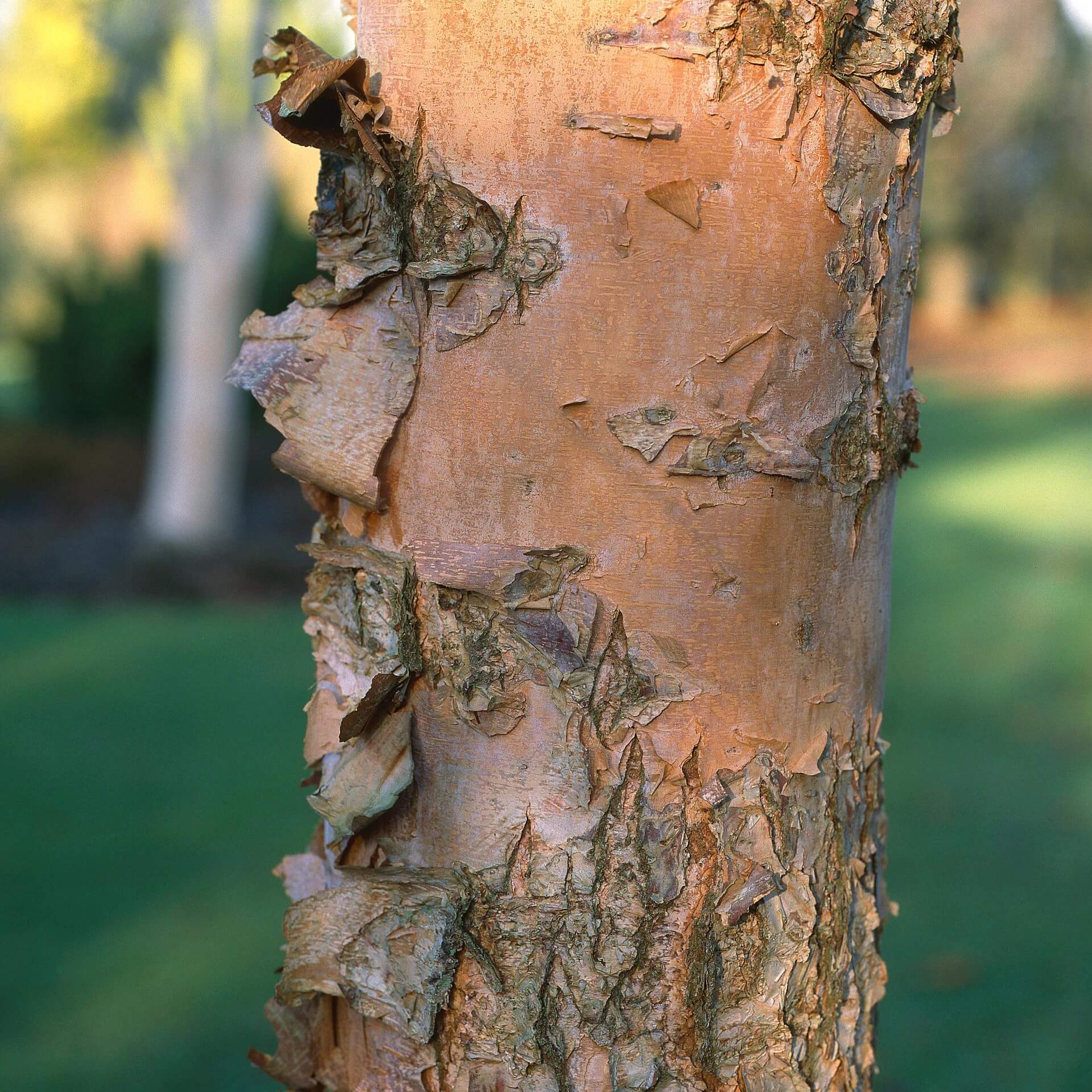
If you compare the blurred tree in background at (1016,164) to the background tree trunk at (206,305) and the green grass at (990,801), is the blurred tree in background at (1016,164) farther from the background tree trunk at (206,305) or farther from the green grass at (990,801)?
the background tree trunk at (206,305)

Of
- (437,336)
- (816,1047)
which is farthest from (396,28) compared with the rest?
(816,1047)

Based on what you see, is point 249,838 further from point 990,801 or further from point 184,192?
point 184,192

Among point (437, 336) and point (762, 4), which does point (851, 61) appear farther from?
point (437, 336)

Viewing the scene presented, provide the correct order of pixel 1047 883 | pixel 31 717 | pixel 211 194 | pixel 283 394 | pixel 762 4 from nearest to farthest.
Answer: pixel 762 4 < pixel 283 394 < pixel 1047 883 < pixel 31 717 < pixel 211 194

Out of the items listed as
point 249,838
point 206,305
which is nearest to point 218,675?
point 249,838

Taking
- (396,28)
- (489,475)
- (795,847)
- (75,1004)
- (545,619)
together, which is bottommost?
(75,1004)

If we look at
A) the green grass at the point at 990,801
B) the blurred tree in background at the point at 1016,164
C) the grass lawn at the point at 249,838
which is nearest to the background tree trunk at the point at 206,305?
the grass lawn at the point at 249,838

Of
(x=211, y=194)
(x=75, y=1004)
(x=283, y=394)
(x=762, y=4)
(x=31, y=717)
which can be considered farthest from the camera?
(x=211, y=194)
